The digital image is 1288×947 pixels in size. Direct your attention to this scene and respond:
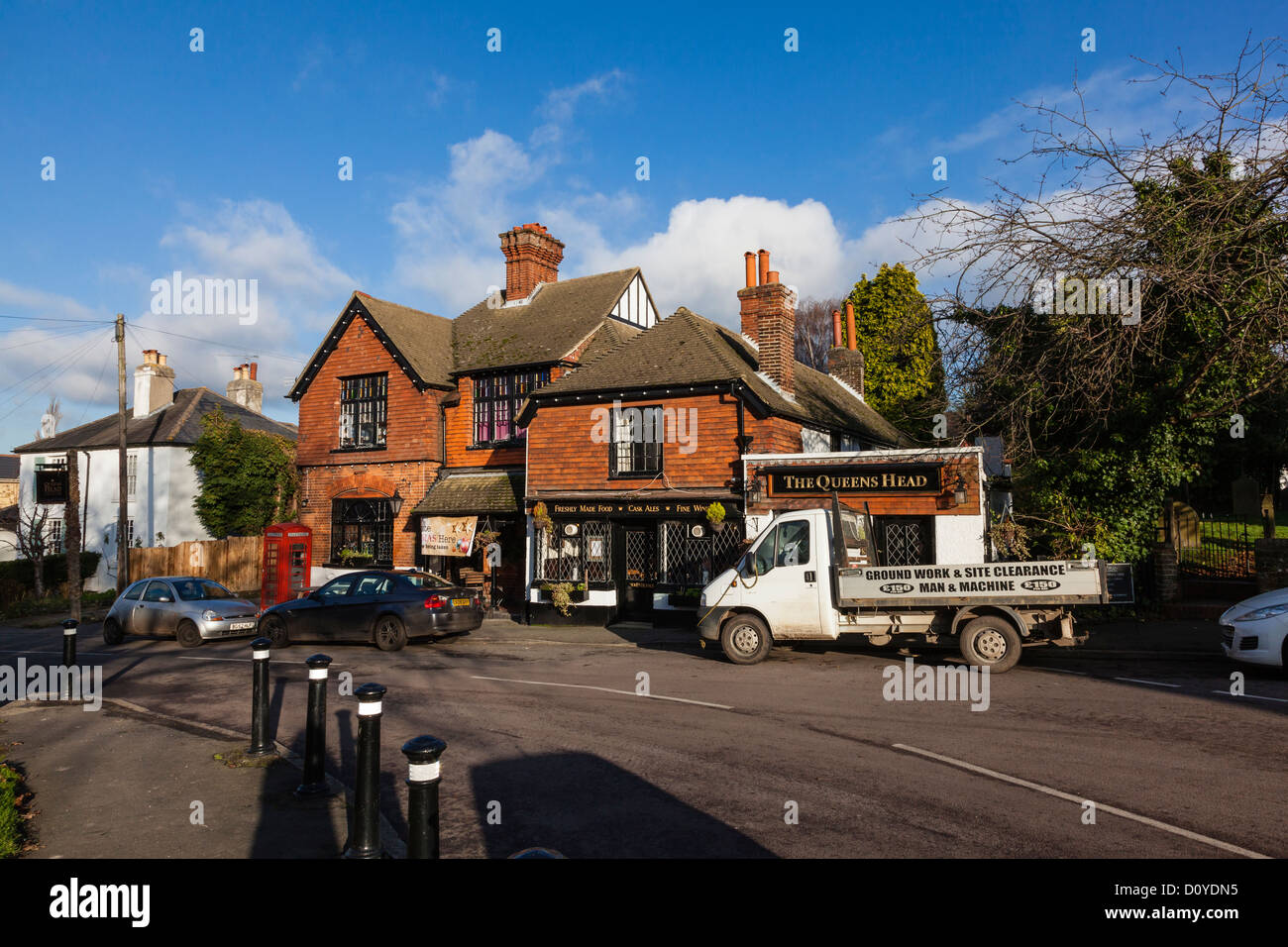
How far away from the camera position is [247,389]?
41.8m

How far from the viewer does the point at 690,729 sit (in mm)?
8914

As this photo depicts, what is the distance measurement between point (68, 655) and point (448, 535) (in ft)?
35.9

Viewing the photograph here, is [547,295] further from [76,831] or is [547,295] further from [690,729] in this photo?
[76,831]

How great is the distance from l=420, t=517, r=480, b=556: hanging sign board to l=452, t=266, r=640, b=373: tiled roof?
4.56 meters

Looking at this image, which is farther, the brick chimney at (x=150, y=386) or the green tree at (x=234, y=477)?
the brick chimney at (x=150, y=386)

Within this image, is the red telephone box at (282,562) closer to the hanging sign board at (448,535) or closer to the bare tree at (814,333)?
the hanging sign board at (448,535)

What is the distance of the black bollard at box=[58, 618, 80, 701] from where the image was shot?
39.6 feet

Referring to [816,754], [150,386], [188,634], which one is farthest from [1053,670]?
[150,386]

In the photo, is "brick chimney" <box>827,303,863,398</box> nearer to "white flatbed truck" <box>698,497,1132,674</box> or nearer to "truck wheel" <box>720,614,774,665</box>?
"white flatbed truck" <box>698,497,1132,674</box>

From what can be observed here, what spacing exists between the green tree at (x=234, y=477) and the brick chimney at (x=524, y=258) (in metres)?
12.5

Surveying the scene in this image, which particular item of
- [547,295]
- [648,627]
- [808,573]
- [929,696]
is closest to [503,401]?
[547,295]

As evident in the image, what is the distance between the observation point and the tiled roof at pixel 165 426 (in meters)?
34.2

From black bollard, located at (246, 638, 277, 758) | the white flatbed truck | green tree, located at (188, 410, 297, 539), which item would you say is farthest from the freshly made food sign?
green tree, located at (188, 410, 297, 539)

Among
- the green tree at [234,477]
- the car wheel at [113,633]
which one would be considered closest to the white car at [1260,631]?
the car wheel at [113,633]
